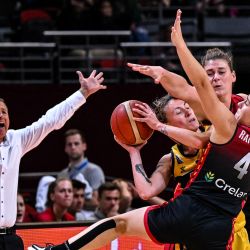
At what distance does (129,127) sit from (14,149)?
97cm

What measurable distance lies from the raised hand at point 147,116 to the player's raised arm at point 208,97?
557 millimetres

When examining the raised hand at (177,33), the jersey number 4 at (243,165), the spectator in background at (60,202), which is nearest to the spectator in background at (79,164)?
the spectator in background at (60,202)

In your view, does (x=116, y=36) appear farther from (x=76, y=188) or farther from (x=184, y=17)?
(x=76, y=188)

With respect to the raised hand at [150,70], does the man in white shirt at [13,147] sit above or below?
below

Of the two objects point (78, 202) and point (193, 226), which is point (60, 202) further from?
point (193, 226)

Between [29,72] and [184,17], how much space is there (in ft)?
9.43

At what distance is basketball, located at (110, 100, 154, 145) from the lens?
670cm

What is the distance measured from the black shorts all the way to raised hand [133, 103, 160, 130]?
0.59 meters

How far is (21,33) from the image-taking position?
13.2 metres

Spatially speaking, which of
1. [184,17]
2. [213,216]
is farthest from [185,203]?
[184,17]

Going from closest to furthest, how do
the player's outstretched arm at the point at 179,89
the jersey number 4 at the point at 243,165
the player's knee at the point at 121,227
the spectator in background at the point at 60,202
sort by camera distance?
the jersey number 4 at the point at 243,165, the player's knee at the point at 121,227, the player's outstretched arm at the point at 179,89, the spectator in background at the point at 60,202

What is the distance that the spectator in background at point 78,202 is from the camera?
32.2 feet

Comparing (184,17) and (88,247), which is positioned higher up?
(184,17)

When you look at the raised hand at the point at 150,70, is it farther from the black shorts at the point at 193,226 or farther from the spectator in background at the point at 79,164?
the spectator in background at the point at 79,164
